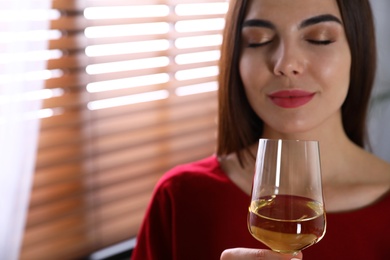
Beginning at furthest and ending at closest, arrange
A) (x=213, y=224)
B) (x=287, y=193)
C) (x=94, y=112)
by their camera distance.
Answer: (x=94, y=112) → (x=213, y=224) → (x=287, y=193)

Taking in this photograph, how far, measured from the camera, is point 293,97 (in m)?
1.28

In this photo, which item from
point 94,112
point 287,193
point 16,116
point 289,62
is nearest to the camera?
point 287,193

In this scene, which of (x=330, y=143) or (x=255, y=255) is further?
(x=330, y=143)

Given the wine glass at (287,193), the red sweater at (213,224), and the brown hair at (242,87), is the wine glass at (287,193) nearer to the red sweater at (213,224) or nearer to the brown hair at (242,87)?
the red sweater at (213,224)

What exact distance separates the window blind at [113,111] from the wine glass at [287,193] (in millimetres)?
921

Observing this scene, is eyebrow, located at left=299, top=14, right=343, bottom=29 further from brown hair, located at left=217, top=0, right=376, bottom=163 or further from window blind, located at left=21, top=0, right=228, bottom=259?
window blind, located at left=21, top=0, right=228, bottom=259

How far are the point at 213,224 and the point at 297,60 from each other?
425 mm

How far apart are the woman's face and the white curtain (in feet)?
1.93

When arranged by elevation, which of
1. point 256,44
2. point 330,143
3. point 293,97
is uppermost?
point 256,44

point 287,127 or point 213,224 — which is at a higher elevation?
point 287,127

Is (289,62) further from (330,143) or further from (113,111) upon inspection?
(113,111)

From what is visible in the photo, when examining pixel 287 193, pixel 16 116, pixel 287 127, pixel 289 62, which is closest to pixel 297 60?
pixel 289 62

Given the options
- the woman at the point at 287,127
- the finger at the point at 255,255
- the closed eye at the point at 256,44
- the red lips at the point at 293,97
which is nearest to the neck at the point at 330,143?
the woman at the point at 287,127

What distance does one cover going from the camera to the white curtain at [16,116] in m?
1.49
